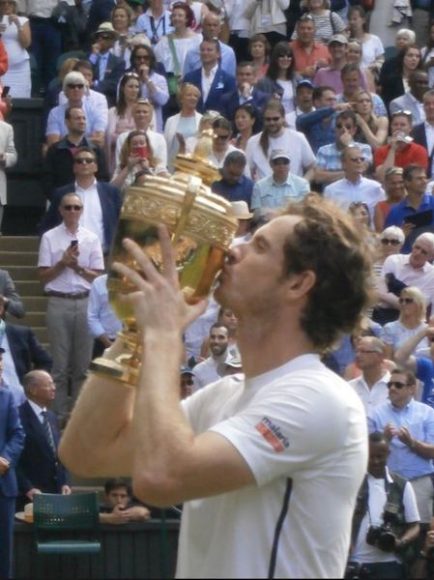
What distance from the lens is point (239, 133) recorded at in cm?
1720

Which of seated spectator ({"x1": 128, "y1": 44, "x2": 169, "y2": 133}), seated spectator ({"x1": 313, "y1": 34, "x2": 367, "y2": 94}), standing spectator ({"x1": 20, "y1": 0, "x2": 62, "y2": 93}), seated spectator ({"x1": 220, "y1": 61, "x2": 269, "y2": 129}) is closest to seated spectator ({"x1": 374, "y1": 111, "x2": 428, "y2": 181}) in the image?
seated spectator ({"x1": 220, "y1": 61, "x2": 269, "y2": 129})

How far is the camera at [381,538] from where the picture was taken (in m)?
10.5

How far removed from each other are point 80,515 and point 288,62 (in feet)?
25.8

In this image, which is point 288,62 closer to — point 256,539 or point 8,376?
point 8,376

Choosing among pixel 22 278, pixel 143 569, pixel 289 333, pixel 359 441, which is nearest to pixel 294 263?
pixel 289 333

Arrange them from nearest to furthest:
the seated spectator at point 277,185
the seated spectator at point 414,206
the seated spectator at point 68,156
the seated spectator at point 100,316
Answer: the seated spectator at point 100,316 < the seated spectator at point 414,206 < the seated spectator at point 277,185 < the seated spectator at point 68,156

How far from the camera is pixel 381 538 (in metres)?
10.4

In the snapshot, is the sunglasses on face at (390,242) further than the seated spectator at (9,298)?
Yes

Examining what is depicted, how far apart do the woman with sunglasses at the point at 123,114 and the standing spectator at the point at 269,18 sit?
4.15 metres

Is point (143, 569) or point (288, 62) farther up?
point (288, 62)

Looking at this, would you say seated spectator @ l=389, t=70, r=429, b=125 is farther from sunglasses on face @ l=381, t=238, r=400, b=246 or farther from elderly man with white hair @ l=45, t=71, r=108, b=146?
sunglasses on face @ l=381, t=238, r=400, b=246

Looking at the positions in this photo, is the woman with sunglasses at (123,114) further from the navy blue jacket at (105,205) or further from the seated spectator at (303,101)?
the seated spectator at (303,101)

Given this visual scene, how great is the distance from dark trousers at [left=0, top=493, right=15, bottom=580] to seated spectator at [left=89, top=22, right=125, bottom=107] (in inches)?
275

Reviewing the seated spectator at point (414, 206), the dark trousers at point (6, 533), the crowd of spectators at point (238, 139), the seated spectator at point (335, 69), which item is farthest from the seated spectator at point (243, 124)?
the dark trousers at point (6, 533)
